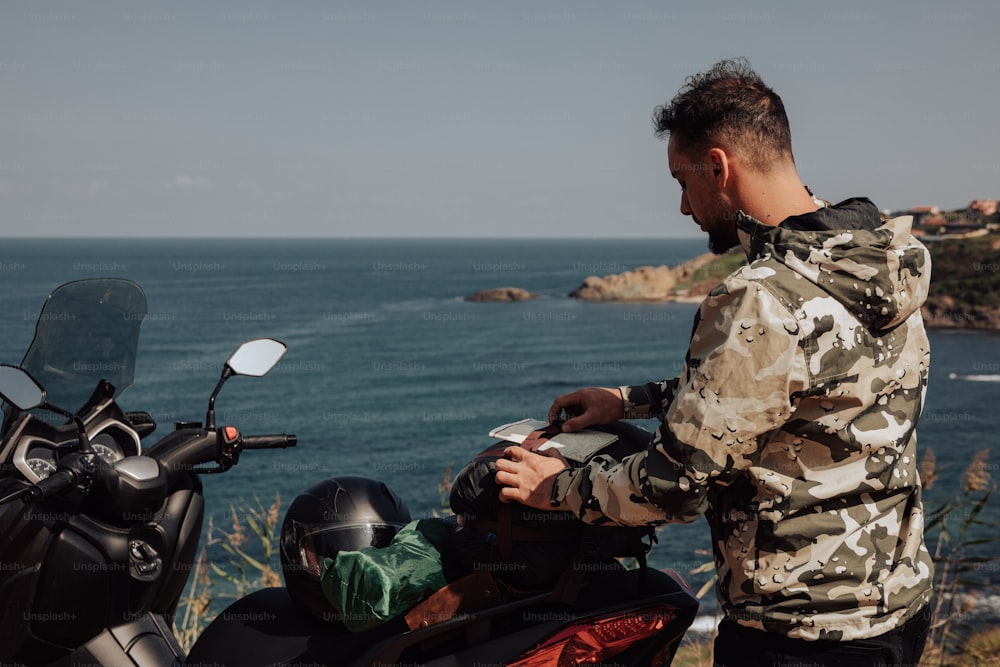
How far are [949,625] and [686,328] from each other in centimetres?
9535

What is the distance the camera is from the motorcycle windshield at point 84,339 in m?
3.00

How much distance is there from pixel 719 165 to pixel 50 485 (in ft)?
6.43

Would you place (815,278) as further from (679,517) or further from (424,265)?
(424,265)

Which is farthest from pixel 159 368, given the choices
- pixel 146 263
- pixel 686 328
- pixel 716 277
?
pixel 146 263

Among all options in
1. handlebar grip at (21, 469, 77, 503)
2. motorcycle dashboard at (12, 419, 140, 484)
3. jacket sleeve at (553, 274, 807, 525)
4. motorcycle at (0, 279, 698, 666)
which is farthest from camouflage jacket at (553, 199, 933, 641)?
motorcycle dashboard at (12, 419, 140, 484)

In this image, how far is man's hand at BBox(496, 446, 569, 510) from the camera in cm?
231

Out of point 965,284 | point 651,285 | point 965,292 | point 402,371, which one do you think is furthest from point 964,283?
point 402,371

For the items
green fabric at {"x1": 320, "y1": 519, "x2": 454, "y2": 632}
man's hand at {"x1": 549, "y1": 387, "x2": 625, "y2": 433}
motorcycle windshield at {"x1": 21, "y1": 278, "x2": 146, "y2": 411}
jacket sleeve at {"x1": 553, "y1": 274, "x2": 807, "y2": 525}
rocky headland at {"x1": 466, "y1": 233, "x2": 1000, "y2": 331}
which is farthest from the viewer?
rocky headland at {"x1": 466, "y1": 233, "x2": 1000, "y2": 331}

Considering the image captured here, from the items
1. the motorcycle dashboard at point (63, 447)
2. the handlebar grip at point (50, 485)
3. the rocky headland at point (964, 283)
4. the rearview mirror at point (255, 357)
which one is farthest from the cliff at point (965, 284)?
the handlebar grip at point (50, 485)

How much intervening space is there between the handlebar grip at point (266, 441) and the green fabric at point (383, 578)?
733 mm

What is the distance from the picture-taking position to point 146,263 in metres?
188

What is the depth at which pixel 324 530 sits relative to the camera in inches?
107

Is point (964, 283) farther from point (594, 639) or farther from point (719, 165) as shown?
point (594, 639)

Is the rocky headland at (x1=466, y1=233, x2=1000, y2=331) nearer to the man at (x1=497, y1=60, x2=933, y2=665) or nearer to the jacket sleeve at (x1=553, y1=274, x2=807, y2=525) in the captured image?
the man at (x1=497, y1=60, x2=933, y2=665)
